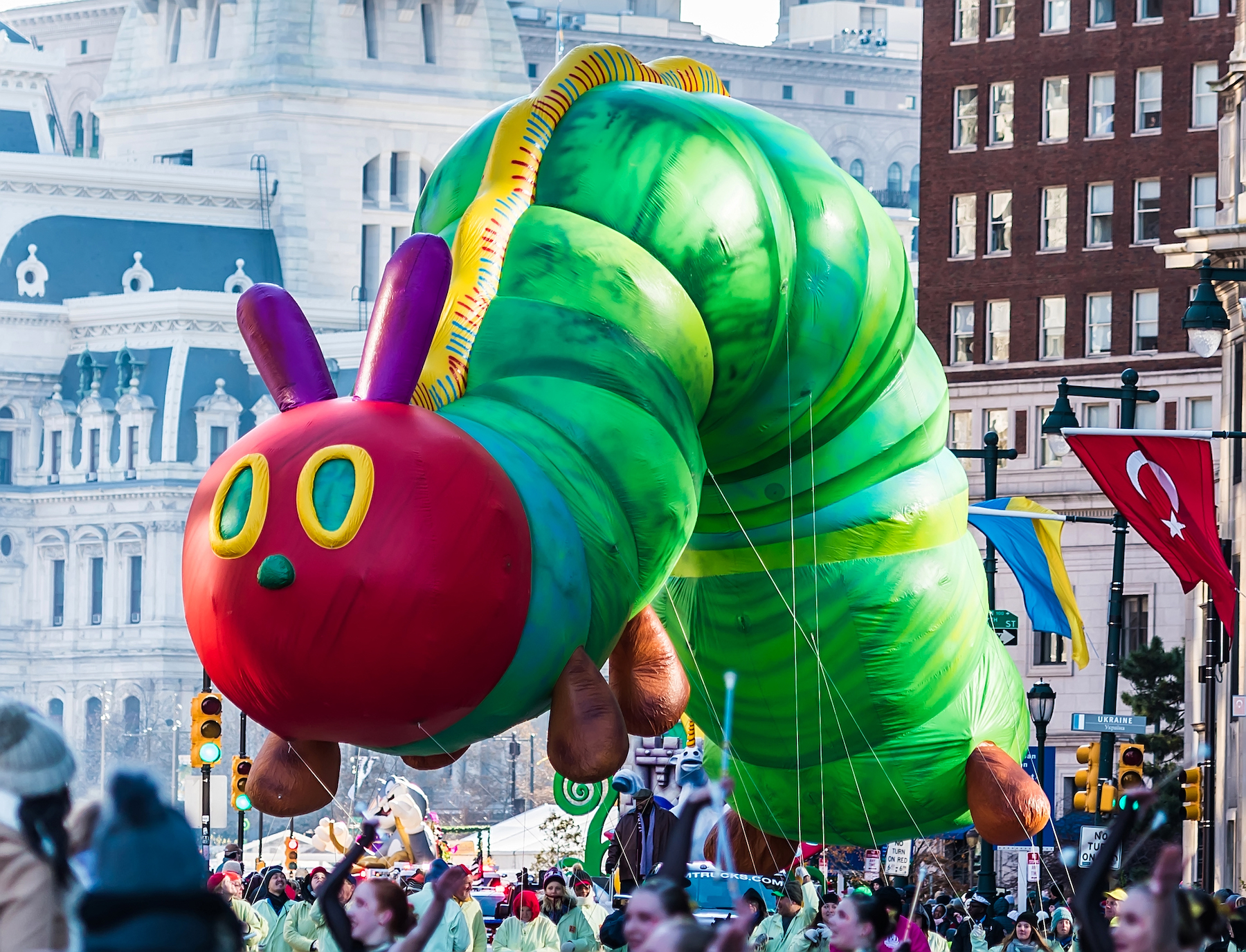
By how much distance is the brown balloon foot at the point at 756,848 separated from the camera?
15914mm

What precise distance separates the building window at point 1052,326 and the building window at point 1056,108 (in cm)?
355

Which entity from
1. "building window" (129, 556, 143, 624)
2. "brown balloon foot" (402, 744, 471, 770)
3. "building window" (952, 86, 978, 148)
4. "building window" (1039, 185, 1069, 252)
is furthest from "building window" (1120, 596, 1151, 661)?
"building window" (129, 556, 143, 624)

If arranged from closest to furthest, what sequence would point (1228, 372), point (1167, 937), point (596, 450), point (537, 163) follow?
1. point (1167, 937)
2. point (596, 450)
3. point (537, 163)
4. point (1228, 372)

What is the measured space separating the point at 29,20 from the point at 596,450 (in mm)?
182016

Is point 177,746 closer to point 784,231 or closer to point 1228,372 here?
point 1228,372

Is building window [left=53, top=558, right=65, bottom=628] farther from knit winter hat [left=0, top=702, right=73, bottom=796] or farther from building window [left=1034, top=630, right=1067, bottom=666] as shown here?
knit winter hat [left=0, top=702, right=73, bottom=796]

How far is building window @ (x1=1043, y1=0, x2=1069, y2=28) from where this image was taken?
2815 inches

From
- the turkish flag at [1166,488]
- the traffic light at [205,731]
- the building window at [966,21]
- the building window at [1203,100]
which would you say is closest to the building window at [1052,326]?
the building window at [1203,100]

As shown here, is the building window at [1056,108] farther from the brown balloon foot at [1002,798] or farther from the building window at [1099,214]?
the brown balloon foot at [1002,798]

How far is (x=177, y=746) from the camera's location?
12912cm

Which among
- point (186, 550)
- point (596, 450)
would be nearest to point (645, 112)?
point (596, 450)

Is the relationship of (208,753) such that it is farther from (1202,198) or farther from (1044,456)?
(1044,456)

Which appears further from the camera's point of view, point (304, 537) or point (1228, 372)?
point (1228, 372)

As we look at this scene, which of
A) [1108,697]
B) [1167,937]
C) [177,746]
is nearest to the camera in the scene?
[1167,937]
